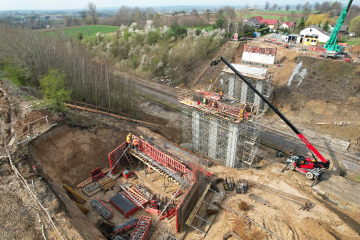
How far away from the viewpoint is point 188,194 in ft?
49.9

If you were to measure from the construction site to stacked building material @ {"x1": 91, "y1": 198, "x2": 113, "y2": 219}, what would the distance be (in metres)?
0.08

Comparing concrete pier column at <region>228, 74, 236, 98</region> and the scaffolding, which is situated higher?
concrete pier column at <region>228, 74, 236, 98</region>

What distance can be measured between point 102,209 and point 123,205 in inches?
57.2

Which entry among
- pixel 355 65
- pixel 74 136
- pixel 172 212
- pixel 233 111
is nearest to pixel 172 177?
pixel 172 212

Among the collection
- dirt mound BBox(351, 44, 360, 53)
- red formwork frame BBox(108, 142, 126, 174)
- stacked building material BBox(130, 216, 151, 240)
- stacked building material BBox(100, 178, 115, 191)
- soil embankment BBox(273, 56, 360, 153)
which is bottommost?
stacked building material BBox(130, 216, 151, 240)

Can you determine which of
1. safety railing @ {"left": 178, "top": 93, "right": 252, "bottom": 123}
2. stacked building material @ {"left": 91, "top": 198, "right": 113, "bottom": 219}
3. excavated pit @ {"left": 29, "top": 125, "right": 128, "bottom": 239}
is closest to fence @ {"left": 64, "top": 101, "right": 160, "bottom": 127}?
excavated pit @ {"left": 29, "top": 125, "right": 128, "bottom": 239}

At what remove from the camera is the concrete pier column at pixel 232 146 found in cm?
1898

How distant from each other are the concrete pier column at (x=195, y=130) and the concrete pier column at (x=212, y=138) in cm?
152

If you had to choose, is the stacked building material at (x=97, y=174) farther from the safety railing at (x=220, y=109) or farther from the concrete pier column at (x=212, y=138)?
the concrete pier column at (x=212, y=138)

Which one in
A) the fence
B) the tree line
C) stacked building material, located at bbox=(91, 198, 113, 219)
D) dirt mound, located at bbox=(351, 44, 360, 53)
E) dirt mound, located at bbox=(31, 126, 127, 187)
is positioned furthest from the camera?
dirt mound, located at bbox=(351, 44, 360, 53)

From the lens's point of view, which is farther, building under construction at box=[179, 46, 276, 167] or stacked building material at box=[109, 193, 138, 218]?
building under construction at box=[179, 46, 276, 167]

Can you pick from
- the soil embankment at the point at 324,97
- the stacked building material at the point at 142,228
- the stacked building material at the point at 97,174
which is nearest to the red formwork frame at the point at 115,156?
the stacked building material at the point at 97,174

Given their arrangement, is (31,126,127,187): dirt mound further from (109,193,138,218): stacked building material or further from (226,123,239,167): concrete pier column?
(226,123,239,167): concrete pier column

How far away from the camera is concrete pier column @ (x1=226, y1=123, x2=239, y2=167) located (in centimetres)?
1898
